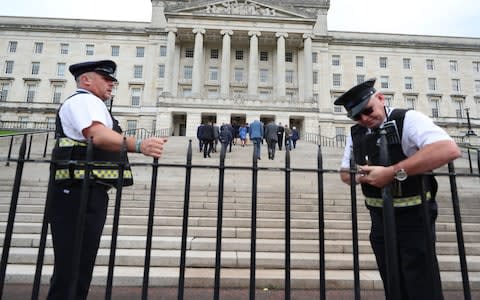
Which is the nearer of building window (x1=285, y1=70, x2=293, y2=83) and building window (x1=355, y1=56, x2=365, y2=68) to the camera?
building window (x1=285, y1=70, x2=293, y2=83)

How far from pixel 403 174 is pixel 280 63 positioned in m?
41.4

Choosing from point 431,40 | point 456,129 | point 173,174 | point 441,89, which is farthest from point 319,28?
point 173,174

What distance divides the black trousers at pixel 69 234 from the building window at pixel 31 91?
51.8 m

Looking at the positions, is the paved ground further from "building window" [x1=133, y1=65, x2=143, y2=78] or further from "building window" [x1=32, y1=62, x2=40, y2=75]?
"building window" [x1=32, y1=62, x2=40, y2=75]

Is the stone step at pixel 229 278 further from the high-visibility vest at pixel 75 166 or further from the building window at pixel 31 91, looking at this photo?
the building window at pixel 31 91

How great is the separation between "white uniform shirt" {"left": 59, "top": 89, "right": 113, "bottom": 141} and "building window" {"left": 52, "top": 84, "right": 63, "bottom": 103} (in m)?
49.9

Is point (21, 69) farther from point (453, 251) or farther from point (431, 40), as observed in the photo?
point (431, 40)

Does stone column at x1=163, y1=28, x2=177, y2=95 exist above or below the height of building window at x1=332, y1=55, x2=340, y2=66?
below

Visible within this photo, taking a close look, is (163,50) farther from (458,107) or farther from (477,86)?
(477,86)

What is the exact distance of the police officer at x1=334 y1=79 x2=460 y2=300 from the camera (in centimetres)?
198

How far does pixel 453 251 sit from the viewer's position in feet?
16.5

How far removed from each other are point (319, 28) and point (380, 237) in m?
53.4

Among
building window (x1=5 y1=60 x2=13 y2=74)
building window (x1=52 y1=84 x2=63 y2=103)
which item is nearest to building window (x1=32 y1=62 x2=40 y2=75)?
building window (x1=5 y1=60 x2=13 y2=74)

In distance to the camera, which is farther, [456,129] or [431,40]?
[431,40]
